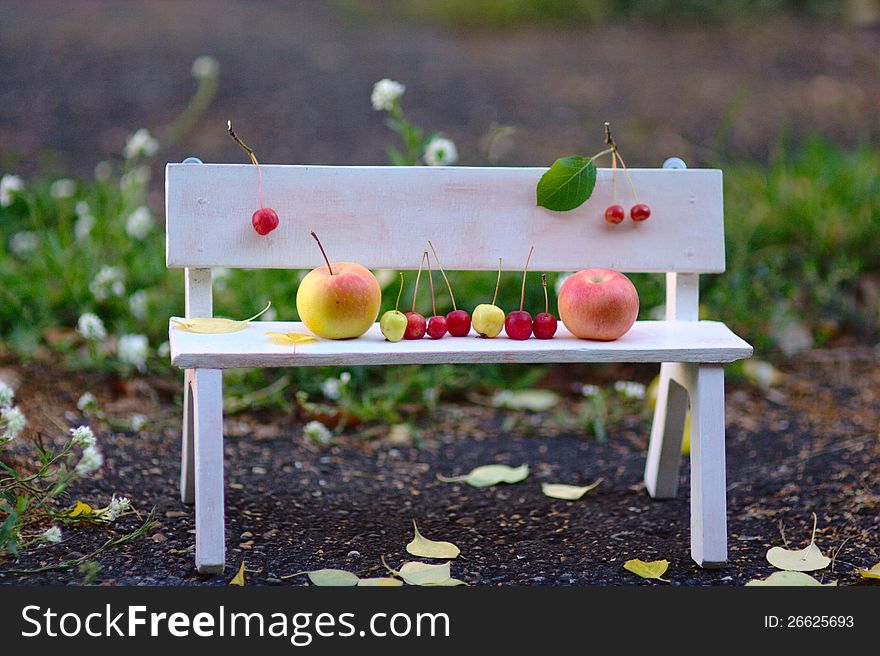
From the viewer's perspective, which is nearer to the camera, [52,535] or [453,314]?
[52,535]

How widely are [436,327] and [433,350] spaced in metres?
0.19

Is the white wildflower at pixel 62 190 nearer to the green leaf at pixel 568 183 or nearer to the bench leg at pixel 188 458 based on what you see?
the bench leg at pixel 188 458

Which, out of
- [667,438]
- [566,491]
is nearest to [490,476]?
[566,491]

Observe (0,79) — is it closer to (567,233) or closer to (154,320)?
(154,320)

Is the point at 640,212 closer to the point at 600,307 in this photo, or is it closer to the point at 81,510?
the point at 600,307

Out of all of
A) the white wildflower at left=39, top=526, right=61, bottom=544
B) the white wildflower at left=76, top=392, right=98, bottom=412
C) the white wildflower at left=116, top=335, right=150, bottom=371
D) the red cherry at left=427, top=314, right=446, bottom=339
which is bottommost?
the white wildflower at left=39, top=526, right=61, bottom=544

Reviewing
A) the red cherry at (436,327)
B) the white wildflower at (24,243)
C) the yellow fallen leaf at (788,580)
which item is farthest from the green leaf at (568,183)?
the white wildflower at (24,243)

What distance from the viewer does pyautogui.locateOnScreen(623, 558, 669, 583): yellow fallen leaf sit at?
7.88 feet

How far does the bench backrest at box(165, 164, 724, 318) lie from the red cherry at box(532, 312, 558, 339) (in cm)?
29

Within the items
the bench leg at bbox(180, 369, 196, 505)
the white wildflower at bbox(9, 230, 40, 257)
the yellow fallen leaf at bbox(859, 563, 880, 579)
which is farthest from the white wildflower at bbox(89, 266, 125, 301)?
the yellow fallen leaf at bbox(859, 563, 880, 579)

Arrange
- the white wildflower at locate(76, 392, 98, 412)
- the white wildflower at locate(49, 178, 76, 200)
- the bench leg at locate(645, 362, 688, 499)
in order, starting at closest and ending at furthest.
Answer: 1. the bench leg at locate(645, 362, 688, 499)
2. the white wildflower at locate(76, 392, 98, 412)
3. the white wildflower at locate(49, 178, 76, 200)

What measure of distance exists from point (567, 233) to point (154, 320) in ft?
5.91

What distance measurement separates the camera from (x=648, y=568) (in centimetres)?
242

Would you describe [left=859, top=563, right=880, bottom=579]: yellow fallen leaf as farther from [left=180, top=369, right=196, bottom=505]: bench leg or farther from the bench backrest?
[left=180, top=369, right=196, bottom=505]: bench leg
